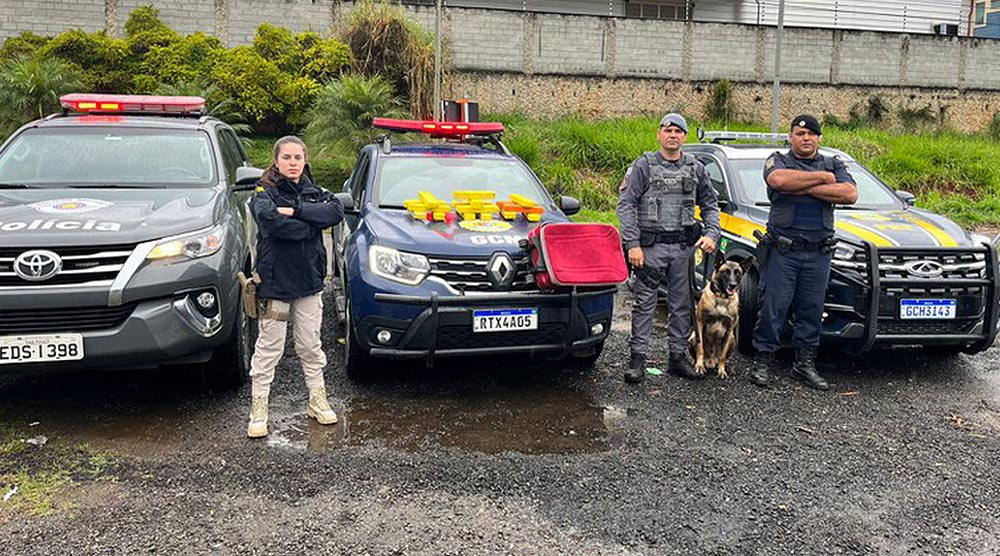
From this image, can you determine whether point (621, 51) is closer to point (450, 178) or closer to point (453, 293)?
point (450, 178)

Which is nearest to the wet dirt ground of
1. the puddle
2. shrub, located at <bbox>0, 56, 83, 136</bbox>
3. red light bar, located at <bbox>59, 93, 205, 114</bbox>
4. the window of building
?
the puddle

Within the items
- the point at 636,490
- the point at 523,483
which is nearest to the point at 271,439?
the point at 523,483

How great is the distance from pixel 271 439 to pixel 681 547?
87.7 inches

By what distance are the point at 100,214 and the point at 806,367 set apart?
454 cm

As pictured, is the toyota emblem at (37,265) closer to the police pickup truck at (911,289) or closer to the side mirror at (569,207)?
the side mirror at (569,207)

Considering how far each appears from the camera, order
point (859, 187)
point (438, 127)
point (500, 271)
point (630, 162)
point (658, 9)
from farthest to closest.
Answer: point (658, 9) < point (630, 162) < point (859, 187) < point (438, 127) < point (500, 271)

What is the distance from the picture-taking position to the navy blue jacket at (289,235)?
13.8 ft

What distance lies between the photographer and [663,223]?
5410 millimetres

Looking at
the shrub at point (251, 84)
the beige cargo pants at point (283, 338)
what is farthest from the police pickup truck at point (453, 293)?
the shrub at point (251, 84)

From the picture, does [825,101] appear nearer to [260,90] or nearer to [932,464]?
[260,90]

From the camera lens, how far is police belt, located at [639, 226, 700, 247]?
5.43 meters

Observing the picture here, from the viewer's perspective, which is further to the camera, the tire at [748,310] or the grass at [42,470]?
the tire at [748,310]

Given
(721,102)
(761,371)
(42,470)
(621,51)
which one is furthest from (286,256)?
(721,102)

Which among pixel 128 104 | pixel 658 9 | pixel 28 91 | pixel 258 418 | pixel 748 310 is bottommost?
pixel 258 418
